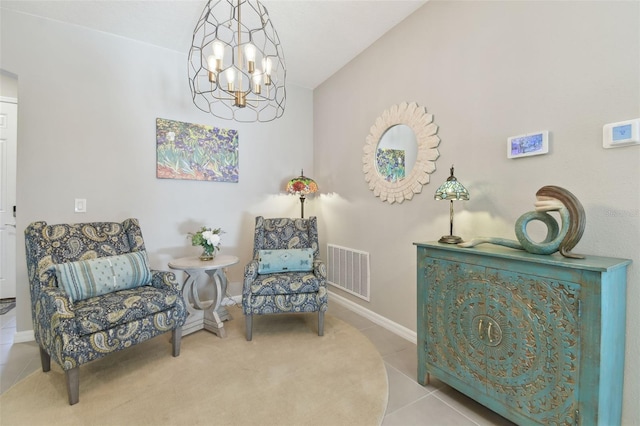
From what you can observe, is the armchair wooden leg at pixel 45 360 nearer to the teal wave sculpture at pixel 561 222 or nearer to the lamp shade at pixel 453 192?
the lamp shade at pixel 453 192

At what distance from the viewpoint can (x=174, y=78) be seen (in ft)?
9.73

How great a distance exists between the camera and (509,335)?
1.38 meters

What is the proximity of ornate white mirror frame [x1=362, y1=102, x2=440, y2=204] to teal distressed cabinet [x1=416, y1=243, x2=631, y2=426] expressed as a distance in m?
0.76

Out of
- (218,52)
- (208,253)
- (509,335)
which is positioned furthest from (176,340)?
(509,335)

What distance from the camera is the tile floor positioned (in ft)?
5.00

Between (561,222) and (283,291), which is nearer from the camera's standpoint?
(561,222)

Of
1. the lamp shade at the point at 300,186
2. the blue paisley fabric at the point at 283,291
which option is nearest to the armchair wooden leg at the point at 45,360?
the blue paisley fabric at the point at 283,291

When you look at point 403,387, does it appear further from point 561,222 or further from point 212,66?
point 212,66

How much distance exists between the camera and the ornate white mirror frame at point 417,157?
2.22 m

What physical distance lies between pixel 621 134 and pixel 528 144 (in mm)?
377

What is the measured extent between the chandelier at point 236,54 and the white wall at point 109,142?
23 cm

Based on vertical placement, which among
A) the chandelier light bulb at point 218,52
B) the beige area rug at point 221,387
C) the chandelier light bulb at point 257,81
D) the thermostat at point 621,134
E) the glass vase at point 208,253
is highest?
the chandelier light bulb at point 218,52

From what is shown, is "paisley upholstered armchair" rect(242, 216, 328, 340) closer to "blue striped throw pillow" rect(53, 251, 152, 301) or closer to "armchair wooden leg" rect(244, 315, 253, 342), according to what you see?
"armchair wooden leg" rect(244, 315, 253, 342)

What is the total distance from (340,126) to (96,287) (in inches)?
104
